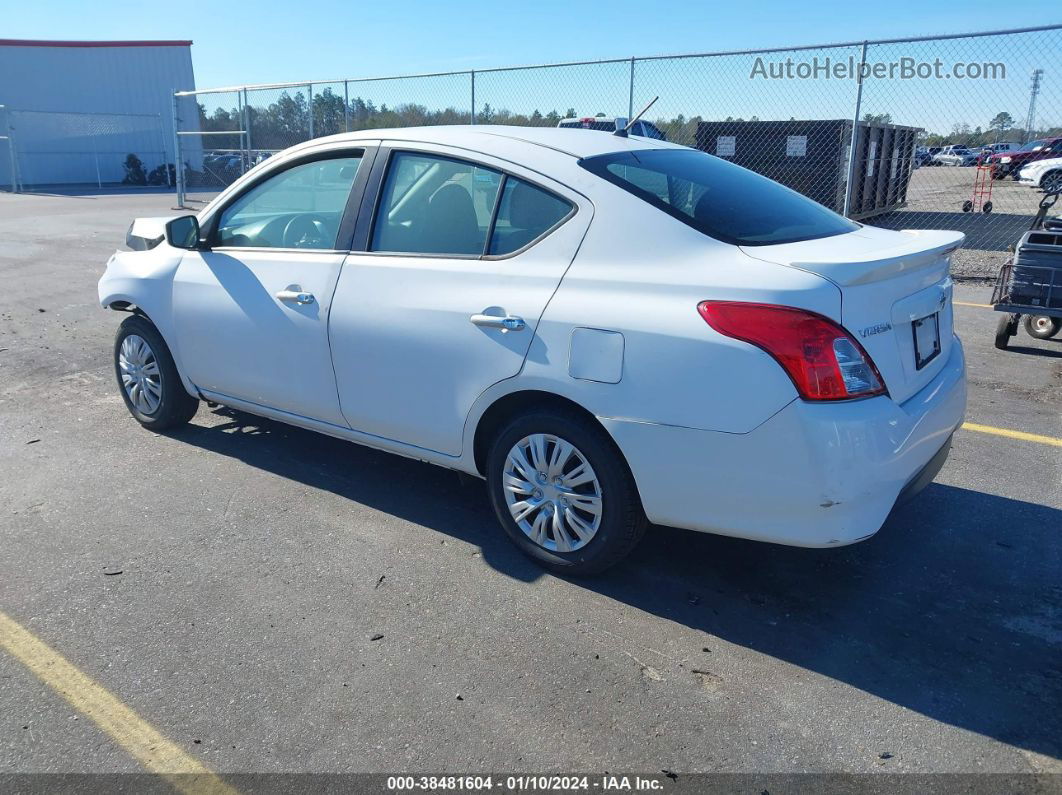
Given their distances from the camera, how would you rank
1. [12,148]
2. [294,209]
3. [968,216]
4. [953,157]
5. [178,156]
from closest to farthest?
[294,209] < [968,216] < [178,156] < [953,157] < [12,148]

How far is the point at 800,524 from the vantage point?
2.96 m

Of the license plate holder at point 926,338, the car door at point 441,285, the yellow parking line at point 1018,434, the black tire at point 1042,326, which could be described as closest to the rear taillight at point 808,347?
the license plate holder at point 926,338

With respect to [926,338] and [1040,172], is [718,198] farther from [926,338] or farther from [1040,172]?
[1040,172]

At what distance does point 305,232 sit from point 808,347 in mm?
2603

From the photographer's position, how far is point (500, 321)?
343cm

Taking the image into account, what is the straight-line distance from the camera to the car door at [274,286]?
4.11 m

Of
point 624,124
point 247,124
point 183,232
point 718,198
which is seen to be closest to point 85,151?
point 247,124

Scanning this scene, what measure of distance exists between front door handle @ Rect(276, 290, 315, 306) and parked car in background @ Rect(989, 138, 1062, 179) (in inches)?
768

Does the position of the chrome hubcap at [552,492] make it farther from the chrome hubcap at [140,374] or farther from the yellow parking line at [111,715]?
the chrome hubcap at [140,374]

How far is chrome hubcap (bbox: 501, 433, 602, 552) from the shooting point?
339cm

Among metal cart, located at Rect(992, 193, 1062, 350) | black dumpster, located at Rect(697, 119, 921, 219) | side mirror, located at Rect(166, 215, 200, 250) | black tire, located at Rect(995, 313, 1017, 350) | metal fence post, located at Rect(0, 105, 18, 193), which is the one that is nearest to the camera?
side mirror, located at Rect(166, 215, 200, 250)

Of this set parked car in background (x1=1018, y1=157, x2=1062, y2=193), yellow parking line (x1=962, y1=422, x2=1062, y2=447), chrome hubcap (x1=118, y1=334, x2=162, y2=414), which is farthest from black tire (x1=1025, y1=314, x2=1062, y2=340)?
parked car in background (x1=1018, y1=157, x2=1062, y2=193)

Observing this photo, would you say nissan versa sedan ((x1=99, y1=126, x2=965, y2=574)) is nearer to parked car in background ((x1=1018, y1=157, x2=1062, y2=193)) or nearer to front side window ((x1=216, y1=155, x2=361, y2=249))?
front side window ((x1=216, y1=155, x2=361, y2=249))

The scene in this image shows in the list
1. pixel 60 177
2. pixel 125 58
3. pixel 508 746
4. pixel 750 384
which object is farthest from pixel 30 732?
pixel 125 58
